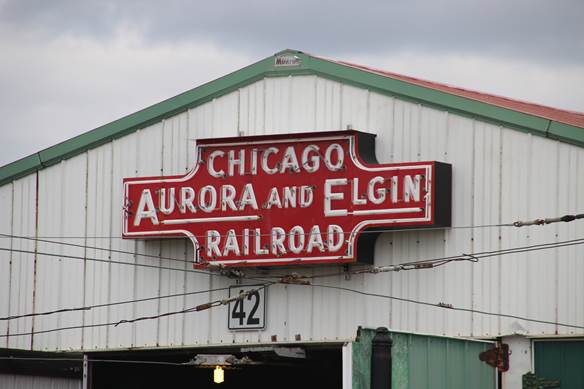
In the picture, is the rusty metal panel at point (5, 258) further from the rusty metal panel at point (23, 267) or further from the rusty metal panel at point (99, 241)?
the rusty metal panel at point (99, 241)

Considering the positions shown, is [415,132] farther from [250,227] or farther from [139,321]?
[139,321]

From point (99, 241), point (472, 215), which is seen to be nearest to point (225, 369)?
point (99, 241)

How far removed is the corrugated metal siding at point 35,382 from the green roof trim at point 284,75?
4.96 metres

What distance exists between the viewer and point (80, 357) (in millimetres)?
38344

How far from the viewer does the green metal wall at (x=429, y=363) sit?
2889 centimetres

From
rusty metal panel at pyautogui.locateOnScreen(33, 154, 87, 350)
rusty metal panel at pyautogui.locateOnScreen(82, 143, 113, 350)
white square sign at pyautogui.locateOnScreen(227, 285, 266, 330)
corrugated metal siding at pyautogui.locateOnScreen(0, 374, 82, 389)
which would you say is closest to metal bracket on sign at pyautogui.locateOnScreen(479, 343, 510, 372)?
white square sign at pyautogui.locateOnScreen(227, 285, 266, 330)

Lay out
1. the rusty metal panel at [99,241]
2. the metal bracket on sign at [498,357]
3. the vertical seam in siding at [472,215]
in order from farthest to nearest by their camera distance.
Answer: the rusty metal panel at [99,241] < the vertical seam in siding at [472,215] < the metal bracket on sign at [498,357]

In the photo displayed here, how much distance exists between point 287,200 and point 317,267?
1.65 metres

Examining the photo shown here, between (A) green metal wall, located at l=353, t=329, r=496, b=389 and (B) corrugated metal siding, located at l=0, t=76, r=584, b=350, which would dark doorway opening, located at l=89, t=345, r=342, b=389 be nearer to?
(B) corrugated metal siding, located at l=0, t=76, r=584, b=350

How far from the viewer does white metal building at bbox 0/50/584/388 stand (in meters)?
31.9

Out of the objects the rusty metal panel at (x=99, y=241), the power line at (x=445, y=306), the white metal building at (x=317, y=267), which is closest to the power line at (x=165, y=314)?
the white metal building at (x=317, y=267)

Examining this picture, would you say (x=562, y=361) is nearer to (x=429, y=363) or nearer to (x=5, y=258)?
(x=429, y=363)

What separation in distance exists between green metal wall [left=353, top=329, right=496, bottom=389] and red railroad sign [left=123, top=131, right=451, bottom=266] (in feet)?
9.22

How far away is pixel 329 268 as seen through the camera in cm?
3466
